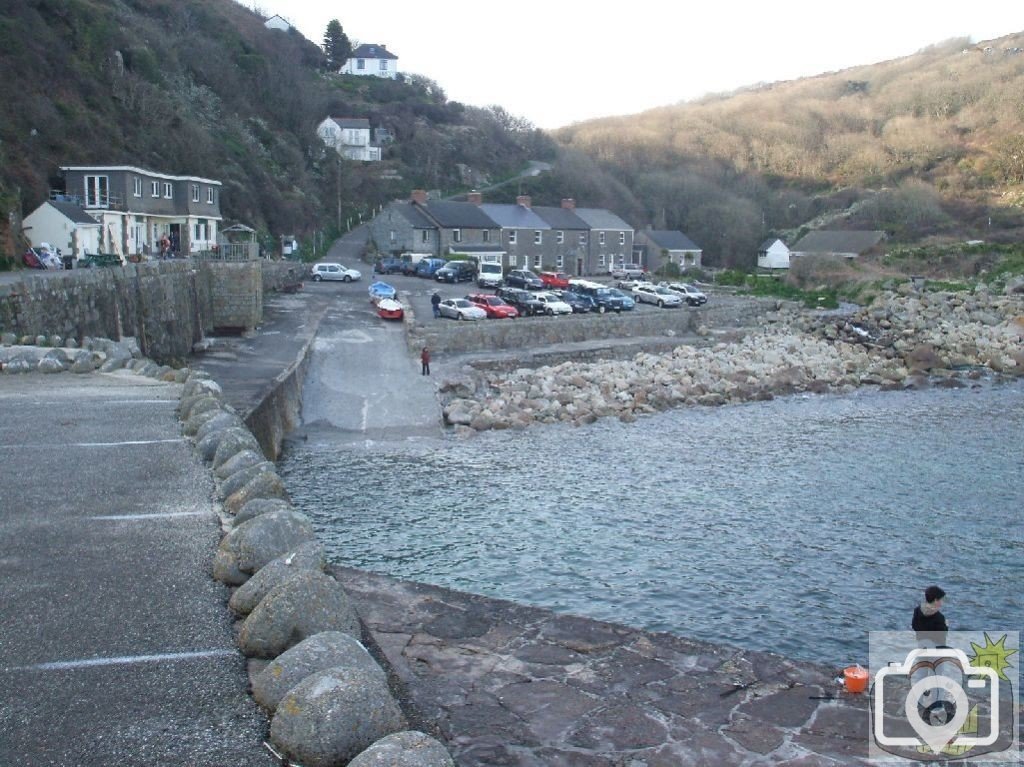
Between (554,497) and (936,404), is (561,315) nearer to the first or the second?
(936,404)

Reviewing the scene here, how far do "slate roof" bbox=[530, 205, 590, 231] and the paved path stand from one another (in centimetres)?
6766

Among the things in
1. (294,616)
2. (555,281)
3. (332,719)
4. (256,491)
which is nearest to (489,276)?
(555,281)

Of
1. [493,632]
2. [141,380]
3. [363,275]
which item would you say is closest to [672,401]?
[141,380]

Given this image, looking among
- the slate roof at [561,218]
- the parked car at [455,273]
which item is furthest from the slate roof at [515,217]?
the parked car at [455,273]

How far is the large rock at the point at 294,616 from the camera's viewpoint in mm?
6797

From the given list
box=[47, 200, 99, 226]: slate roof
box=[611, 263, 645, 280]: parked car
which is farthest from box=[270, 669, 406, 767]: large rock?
box=[611, 263, 645, 280]: parked car

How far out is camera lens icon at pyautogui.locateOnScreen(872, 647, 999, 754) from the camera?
8781 millimetres

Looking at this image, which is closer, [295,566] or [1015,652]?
[295,566]

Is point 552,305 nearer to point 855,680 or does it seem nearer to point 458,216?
point 458,216

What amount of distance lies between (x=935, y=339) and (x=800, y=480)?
95.1 feet

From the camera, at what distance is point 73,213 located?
130 ft

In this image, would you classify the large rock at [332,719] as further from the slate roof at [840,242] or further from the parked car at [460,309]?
the slate roof at [840,242]

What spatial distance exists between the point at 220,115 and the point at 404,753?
7746 cm

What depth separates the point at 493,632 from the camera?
10.5 metres
